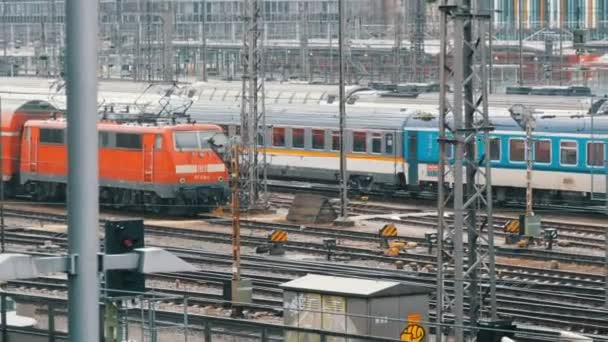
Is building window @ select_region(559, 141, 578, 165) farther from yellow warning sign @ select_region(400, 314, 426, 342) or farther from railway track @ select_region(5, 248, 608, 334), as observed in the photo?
yellow warning sign @ select_region(400, 314, 426, 342)

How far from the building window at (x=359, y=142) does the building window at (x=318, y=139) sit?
2.72 feet

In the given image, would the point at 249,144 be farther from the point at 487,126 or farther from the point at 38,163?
the point at 487,126

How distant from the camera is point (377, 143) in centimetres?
3431

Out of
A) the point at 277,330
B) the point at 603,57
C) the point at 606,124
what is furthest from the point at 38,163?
the point at 603,57

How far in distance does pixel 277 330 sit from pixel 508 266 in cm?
1015

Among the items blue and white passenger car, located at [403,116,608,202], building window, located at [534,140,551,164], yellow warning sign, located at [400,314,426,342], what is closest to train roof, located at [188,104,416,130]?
blue and white passenger car, located at [403,116,608,202]

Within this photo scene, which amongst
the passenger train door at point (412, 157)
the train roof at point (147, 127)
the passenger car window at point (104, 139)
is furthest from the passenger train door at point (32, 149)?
the passenger train door at point (412, 157)

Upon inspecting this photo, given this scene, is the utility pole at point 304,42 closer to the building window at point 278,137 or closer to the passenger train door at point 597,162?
the building window at point 278,137

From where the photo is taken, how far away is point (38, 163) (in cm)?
3366

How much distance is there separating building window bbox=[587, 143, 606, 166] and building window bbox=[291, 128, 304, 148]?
8.12 m

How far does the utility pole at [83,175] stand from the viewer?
583 centimetres

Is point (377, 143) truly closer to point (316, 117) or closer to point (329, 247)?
point (316, 117)

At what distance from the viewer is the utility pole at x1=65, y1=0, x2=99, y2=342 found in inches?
229

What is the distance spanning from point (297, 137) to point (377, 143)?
8.64ft
